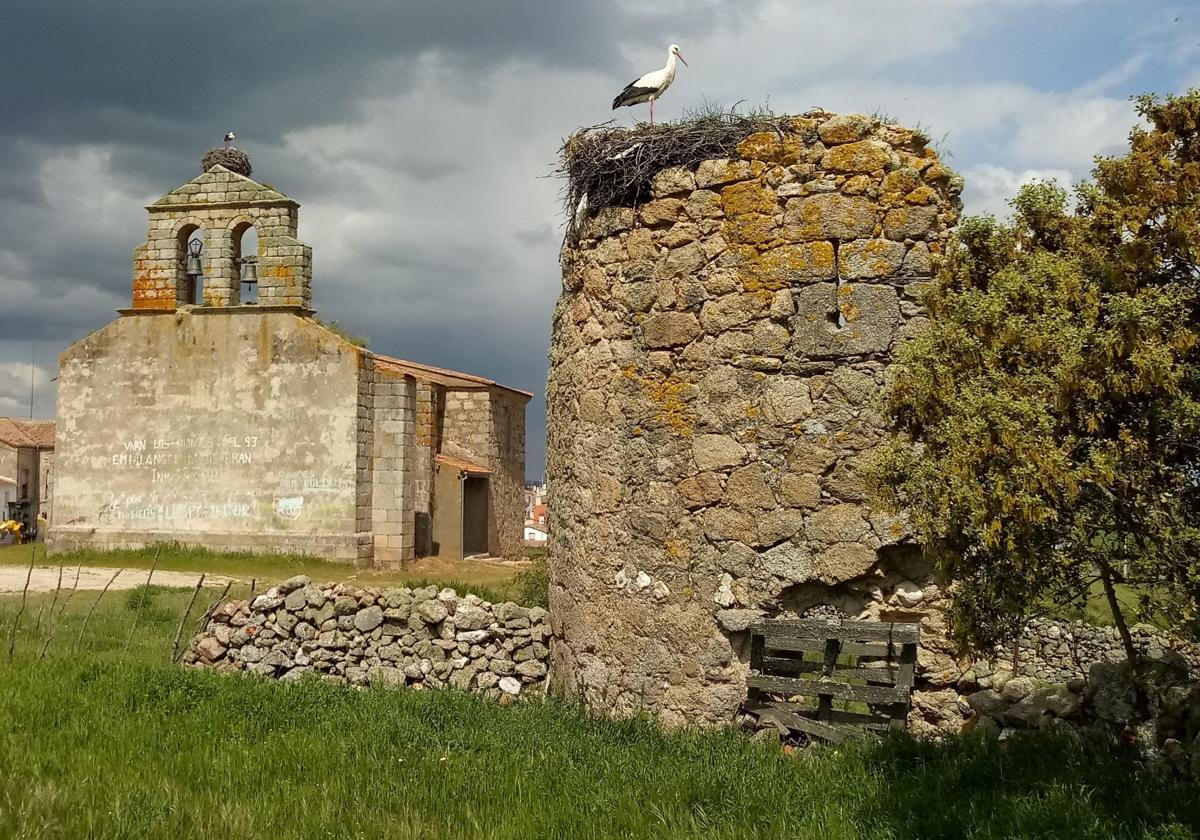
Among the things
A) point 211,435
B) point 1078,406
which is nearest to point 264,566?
point 211,435

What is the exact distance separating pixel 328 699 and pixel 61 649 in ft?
11.8

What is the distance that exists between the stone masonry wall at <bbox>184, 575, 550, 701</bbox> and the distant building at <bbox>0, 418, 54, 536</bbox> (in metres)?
31.7

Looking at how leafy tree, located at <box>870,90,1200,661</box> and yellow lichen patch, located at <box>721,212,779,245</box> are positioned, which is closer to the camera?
leafy tree, located at <box>870,90,1200,661</box>

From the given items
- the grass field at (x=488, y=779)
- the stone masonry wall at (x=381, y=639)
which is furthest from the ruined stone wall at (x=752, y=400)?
the stone masonry wall at (x=381, y=639)

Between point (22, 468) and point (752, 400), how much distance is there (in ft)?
133

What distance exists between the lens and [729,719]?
20.8 ft

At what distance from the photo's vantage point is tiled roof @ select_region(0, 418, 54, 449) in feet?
131

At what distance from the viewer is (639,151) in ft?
22.6

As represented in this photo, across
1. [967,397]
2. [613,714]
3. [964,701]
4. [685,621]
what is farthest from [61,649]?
[967,397]

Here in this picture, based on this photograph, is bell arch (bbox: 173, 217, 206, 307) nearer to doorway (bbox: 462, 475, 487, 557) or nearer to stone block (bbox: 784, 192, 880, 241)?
→ doorway (bbox: 462, 475, 487, 557)

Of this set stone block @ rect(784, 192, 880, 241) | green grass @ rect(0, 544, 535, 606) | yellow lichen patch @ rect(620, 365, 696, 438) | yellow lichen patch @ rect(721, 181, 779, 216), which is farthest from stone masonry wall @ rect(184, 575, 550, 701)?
green grass @ rect(0, 544, 535, 606)

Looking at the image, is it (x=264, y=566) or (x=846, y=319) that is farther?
(x=264, y=566)

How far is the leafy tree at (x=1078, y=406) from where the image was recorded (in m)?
4.02

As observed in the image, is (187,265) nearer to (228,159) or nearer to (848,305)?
(228,159)
